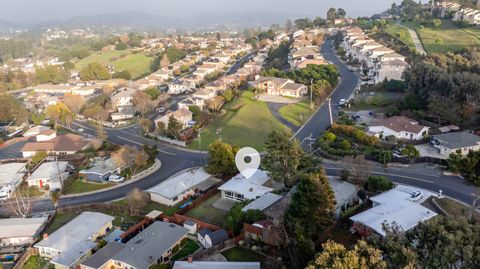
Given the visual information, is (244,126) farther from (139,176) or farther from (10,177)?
(10,177)

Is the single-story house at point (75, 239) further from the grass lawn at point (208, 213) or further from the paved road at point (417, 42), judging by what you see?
the paved road at point (417, 42)

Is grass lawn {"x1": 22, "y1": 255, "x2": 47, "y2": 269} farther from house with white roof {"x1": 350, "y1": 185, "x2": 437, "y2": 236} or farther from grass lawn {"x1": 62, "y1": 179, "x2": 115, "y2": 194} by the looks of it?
house with white roof {"x1": 350, "y1": 185, "x2": 437, "y2": 236}

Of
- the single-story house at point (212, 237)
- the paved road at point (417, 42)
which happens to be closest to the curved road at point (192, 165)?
the single-story house at point (212, 237)

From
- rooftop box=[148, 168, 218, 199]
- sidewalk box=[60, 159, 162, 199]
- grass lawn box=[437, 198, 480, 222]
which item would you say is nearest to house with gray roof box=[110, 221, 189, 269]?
rooftop box=[148, 168, 218, 199]

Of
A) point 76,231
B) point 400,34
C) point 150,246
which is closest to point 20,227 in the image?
point 76,231

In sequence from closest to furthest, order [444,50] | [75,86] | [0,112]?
[0,112]
[444,50]
[75,86]

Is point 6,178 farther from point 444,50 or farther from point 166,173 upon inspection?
point 444,50

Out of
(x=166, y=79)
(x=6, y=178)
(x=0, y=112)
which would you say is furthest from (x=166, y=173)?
(x=166, y=79)
